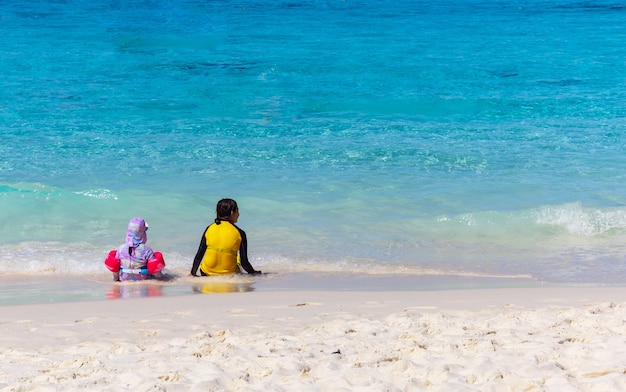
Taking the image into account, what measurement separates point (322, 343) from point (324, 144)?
9.81 meters

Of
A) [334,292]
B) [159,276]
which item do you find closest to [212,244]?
[159,276]

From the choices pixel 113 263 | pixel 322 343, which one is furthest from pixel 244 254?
pixel 322 343

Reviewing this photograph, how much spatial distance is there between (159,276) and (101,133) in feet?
27.9

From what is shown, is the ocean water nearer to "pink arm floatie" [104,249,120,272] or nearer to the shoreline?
the shoreline

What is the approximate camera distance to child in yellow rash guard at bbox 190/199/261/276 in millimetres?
8336

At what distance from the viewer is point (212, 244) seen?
839 centimetres

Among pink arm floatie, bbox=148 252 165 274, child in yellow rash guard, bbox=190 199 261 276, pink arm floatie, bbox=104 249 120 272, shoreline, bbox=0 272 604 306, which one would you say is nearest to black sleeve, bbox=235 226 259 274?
child in yellow rash guard, bbox=190 199 261 276

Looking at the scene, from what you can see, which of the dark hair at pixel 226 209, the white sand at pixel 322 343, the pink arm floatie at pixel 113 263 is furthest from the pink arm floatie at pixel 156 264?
the white sand at pixel 322 343

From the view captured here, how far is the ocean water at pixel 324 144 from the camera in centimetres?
1010

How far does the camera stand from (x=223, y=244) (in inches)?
329

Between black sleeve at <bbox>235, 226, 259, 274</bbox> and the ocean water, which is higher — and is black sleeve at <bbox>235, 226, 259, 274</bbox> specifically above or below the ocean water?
below

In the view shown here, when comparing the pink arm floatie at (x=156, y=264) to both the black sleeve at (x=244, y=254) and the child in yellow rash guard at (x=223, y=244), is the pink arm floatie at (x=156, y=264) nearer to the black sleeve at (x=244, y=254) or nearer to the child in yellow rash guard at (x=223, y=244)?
the child in yellow rash guard at (x=223, y=244)

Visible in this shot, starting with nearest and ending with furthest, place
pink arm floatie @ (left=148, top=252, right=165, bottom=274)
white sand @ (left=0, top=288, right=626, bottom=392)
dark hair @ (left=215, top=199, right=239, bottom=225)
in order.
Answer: white sand @ (left=0, top=288, right=626, bottom=392), pink arm floatie @ (left=148, top=252, right=165, bottom=274), dark hair @ (left=215, top=199, right=239, bottom=225)

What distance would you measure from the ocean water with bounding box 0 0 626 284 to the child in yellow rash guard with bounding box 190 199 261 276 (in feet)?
1.72
